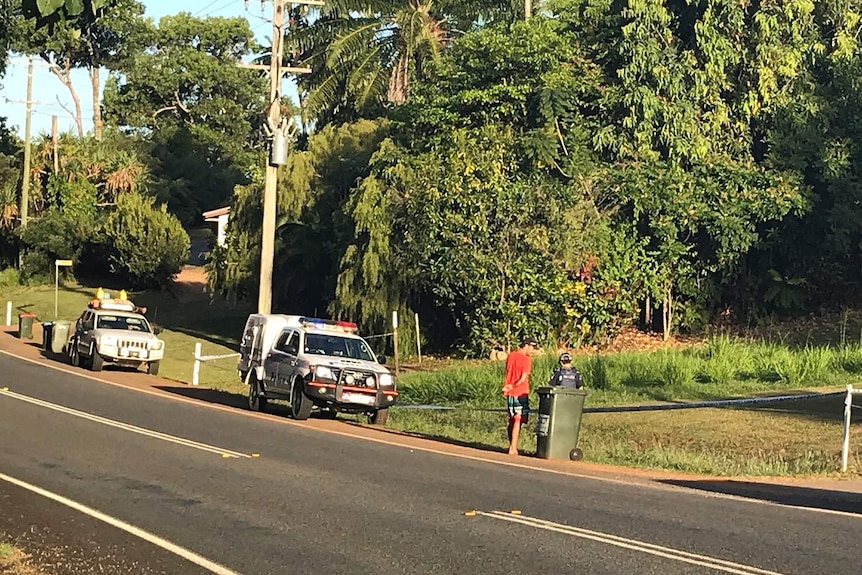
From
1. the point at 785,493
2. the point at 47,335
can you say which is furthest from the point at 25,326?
the point at 785,493

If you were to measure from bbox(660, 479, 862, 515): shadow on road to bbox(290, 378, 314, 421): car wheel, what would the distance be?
26.8 ft

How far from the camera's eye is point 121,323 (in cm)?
3219

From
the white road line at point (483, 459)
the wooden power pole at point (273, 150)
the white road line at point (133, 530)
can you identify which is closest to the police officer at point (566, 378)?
the white road line at point (483, 459)

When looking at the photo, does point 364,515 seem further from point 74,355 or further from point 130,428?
point 74,355

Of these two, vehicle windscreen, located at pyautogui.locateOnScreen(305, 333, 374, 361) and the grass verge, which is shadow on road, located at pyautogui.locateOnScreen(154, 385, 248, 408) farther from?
the grass verge

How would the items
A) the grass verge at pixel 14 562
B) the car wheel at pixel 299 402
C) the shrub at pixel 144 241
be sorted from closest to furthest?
the grass verge at pixel 14 562
the car wheel at pixel 299 402
the shrub at pixel 144 241

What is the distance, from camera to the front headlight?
21172mm

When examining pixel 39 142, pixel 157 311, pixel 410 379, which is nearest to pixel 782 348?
pixel 410 379

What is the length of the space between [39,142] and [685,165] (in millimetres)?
39464

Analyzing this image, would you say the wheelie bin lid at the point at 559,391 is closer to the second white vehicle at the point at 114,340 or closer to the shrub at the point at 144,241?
the second white vehicle at the point at 114,340

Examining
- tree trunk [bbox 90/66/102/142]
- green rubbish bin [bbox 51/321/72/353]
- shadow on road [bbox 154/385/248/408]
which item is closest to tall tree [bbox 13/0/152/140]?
tree trunk [bbox 90/66/102/142]

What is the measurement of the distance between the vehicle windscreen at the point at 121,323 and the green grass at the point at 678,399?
1817 mm

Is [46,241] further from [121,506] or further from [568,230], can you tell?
[121,506]

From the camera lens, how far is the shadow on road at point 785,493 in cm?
1301
